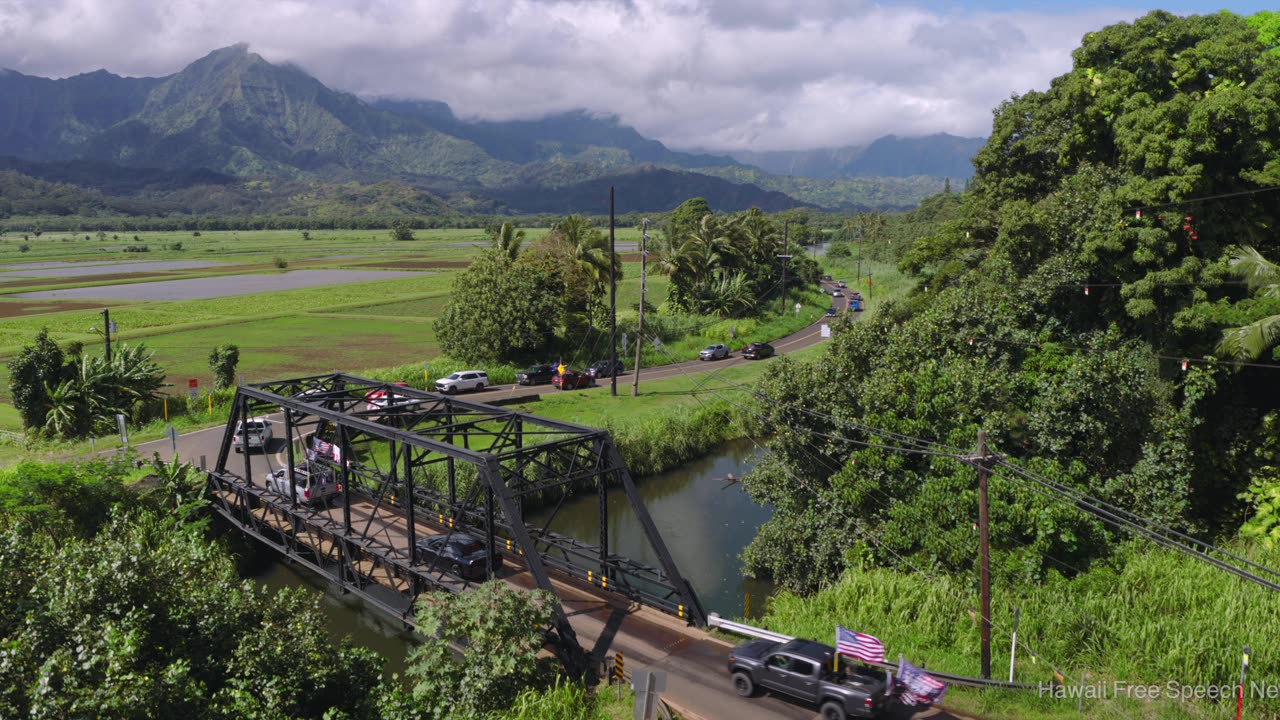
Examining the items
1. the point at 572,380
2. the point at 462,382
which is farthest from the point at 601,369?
the point at 462,382

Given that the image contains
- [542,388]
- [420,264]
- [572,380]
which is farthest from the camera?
[420,264]

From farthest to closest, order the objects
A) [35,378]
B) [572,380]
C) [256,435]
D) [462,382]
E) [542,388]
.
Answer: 1. [542,388]
2. [572,380]
3. [462,382]
4. [35,378]
5. [256,435]

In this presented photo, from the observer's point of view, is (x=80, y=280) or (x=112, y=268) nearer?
→ (x=80, y=280)

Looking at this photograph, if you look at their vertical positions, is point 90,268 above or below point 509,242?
below

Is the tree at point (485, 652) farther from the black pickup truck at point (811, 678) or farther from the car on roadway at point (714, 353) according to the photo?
the car on roadway at point (714, 353)

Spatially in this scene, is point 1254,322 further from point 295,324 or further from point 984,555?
point 295,324

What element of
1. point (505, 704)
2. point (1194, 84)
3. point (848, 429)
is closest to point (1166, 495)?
point (848, 429)

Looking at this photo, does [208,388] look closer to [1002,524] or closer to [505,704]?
[505,704]
